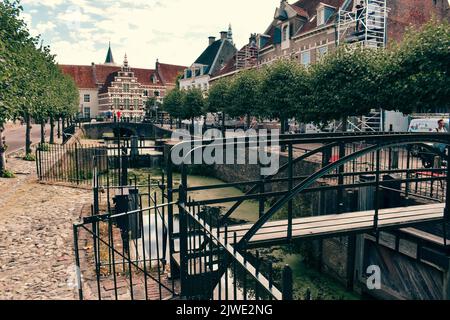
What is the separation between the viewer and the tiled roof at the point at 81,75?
6819 centimetres

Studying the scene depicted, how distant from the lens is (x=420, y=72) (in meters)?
12.3

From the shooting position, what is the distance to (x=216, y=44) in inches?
2041

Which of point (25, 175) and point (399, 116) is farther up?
point (399, 116)

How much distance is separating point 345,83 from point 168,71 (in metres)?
63.3

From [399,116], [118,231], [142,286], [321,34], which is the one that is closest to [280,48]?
[321,34]

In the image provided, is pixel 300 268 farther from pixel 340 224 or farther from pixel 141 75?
pixel 141 75

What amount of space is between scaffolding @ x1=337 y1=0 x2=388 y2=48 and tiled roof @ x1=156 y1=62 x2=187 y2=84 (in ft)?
172

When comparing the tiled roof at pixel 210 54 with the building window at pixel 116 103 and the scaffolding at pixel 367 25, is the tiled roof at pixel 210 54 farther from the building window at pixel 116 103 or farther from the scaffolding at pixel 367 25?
the scaffolding at pixel 367 25

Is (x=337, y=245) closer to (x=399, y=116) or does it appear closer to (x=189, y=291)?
(x=189, y=291)

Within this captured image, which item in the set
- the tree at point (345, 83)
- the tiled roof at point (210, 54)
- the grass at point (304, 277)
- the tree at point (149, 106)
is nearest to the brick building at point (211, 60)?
the tiled roof at point (210, 54)

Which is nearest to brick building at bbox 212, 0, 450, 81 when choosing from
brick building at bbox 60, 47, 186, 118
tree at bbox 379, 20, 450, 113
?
tree at bbox 379, 20, 450, 113

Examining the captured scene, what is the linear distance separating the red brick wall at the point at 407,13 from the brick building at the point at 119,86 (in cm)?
4655

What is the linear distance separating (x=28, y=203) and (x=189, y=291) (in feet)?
24.5

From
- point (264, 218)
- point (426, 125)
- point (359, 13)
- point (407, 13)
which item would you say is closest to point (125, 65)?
point (359, 13)
